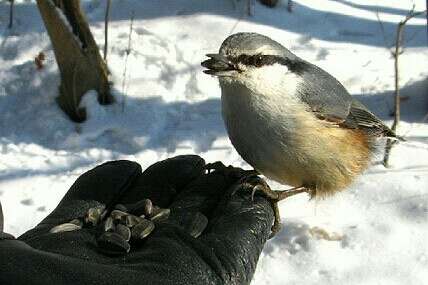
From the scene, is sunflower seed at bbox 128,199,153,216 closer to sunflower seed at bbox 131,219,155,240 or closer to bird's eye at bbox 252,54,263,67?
sunflower seed at bbox 131,219,155,240

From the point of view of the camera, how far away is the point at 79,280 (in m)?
1.82

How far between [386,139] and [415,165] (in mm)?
963

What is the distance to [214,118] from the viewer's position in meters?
4.55

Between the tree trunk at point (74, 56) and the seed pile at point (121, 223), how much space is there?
2.27m

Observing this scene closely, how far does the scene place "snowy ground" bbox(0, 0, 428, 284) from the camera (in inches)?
132

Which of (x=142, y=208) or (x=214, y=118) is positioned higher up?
(x=142, y=208)

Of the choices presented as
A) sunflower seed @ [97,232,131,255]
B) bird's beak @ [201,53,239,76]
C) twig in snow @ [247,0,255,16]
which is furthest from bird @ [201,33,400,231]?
twig in snow @ [247,0,255,16]

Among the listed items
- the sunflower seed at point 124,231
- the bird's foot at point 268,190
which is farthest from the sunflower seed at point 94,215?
the bird's foot at point 268,190

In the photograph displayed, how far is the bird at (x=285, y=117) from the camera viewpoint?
92.7 inches

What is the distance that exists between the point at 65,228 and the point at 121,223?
0.62 feet

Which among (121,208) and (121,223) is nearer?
(121,223)

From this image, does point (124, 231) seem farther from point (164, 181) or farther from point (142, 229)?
point (164, 181)

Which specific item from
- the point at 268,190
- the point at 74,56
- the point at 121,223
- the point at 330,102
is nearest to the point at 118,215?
the point at 121,223

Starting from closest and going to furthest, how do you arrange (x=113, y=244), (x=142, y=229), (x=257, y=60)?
1. (x=113, y=244)
2. (x=142, y=229)
3. (x=257, y=60)
